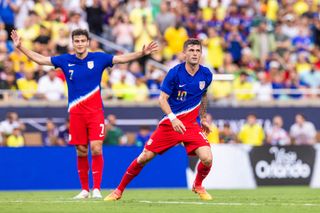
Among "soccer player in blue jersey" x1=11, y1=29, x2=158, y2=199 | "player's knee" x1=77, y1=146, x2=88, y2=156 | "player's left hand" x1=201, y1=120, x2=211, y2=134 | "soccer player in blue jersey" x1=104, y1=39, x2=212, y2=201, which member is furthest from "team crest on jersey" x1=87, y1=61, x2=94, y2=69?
"player's left hand" x1=201, y1=120, x2=211, y2=134

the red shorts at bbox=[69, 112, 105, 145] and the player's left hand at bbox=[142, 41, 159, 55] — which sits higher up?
the player's left hand at bbox=[142, 41, 159, 55]

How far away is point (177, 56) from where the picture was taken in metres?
29.3

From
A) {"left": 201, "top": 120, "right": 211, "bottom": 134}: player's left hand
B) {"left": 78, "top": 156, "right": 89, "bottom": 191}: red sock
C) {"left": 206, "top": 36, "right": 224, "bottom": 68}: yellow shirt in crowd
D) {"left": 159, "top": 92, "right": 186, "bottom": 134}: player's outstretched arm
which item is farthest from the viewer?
{"left": 206, "top": 36, "right": 224, "bottom": 68}: yellow shirt in crowd

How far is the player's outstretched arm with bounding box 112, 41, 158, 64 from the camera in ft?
49.9

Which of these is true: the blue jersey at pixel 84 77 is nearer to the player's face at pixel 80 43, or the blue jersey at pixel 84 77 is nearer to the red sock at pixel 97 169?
the player's face at pixel 80 43

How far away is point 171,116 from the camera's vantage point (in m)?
14.6

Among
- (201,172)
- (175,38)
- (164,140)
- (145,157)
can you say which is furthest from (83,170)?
(175,38)

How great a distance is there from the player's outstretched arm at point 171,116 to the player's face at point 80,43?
1.93 meters

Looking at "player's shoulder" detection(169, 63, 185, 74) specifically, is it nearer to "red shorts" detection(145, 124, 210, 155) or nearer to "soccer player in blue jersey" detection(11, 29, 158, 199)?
"red shorts" detection(145, 124, 210, 155)

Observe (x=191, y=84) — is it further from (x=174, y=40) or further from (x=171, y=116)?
(x=174, y=40)

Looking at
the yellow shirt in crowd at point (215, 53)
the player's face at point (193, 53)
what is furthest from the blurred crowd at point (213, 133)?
the player's face at point (193, 53)

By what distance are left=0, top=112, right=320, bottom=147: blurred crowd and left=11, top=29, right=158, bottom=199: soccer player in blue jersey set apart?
841 cm

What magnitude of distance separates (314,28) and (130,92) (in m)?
7.58

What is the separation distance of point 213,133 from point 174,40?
4482 mm
